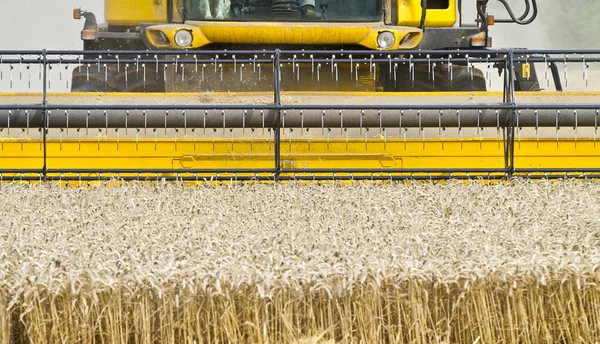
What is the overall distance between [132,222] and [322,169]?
2788 mm

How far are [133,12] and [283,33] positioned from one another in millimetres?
1502

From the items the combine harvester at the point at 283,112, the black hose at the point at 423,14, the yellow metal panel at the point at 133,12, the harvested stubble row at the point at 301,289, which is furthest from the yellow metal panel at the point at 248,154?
→ the harvested stubble row at the point at 301,289

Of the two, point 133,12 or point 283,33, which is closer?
point 283,33

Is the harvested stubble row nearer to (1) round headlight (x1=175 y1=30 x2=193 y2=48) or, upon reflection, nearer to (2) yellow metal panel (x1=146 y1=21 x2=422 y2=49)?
(1) round headlight (x1=175 y1=30 x2=193 y2=48)

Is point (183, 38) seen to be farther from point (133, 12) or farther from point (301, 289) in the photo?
point (301, 289)

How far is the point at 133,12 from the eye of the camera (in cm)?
895

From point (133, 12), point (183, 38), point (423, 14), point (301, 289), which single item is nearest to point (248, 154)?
point (183, 38)

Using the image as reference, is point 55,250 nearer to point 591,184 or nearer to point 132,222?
point 132,222

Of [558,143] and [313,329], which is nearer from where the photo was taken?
[313,329]

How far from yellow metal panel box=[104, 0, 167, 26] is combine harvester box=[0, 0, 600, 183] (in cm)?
18

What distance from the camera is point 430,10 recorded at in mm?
8984

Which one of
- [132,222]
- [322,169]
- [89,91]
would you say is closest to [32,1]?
[89,91]

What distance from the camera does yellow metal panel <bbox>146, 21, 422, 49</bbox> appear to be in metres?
8.20


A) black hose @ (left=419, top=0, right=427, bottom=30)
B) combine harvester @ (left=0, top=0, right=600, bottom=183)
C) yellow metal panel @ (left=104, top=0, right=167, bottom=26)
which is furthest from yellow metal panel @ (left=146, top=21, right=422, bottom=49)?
yellow metal panel @ (left=104, top=0, right=167, bottom=26)
